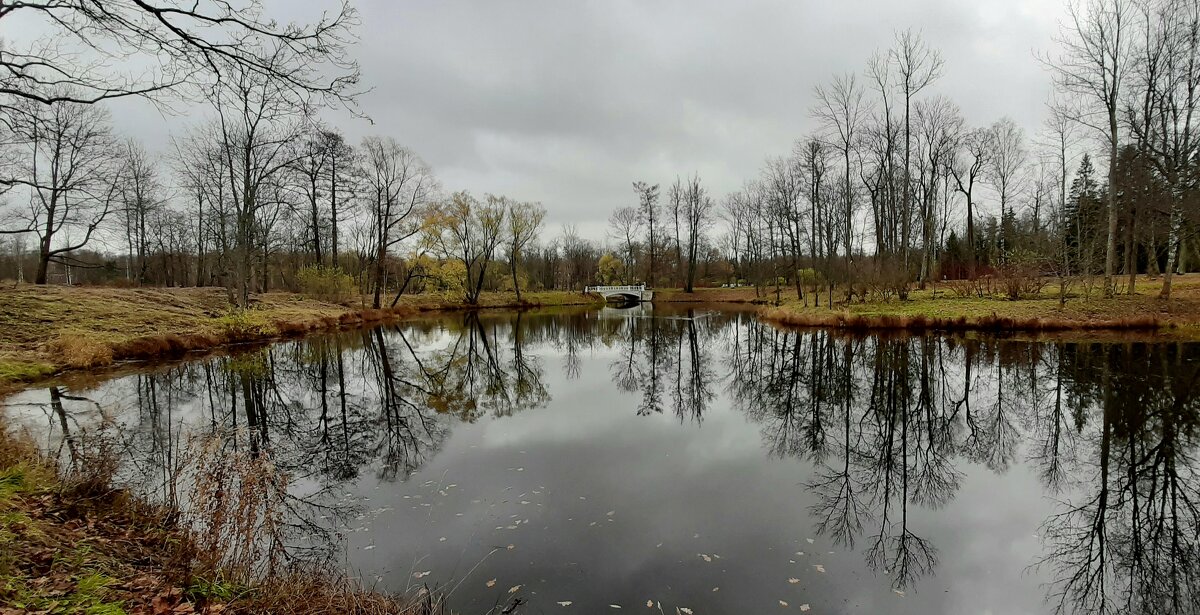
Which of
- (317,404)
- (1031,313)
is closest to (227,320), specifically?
(317,404)

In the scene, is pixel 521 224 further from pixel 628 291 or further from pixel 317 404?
pixel 317 404

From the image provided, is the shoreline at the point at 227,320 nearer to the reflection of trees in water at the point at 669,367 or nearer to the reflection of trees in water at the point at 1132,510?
the reflection of trees in water at the point at 669,367

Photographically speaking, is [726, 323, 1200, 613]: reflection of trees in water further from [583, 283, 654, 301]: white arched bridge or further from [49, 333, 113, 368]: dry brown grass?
[583, 283, 654, 301]: white arched bridge

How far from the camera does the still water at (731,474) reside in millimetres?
4281

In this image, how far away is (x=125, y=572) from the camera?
11.7 ft

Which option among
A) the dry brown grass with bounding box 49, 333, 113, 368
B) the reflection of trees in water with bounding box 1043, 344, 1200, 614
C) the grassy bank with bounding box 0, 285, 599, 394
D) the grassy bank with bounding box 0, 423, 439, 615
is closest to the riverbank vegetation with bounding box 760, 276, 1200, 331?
the reflection of trees in water with bounding box 1043, 344, 1200, 614

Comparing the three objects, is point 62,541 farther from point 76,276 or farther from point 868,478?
point 76,276

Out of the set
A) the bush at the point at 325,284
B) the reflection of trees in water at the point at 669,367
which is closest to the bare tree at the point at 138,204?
the bush at the point at 325,284

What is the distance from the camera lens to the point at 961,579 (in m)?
4.33

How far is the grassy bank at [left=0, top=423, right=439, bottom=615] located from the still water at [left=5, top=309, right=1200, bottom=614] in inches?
24.1

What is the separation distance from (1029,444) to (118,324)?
2546cm

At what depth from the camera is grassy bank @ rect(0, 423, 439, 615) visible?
306 cm

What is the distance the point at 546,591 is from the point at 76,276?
6571 cm

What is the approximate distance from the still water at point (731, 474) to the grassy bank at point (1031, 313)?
161 inches
